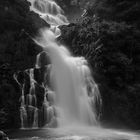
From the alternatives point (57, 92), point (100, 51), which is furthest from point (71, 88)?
point (100, 51)

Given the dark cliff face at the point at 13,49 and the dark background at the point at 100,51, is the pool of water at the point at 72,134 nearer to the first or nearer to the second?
the dark cliff face at the point at 13,49

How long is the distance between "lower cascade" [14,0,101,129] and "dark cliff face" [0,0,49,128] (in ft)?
2.08

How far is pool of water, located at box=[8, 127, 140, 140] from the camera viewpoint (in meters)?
22.6

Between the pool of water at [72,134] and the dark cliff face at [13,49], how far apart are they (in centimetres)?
215

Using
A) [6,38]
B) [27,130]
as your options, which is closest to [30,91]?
[27,130]

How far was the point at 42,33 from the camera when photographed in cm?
3409

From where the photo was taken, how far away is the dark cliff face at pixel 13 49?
26.5m

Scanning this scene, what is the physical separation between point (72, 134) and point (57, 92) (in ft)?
19.0

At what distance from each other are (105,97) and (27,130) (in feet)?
26.1

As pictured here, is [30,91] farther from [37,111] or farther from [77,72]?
[77,72]

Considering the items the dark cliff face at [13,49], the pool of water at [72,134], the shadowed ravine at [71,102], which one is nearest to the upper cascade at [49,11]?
the dark cliff face at [13,49]

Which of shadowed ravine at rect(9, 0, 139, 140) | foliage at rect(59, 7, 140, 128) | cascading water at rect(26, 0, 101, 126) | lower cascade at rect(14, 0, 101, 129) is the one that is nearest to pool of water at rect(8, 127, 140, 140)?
shadowed ravine at rect(9, 0, 139, 140)

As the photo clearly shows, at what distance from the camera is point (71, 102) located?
28.5 m

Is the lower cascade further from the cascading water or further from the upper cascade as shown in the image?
the upper cascade
